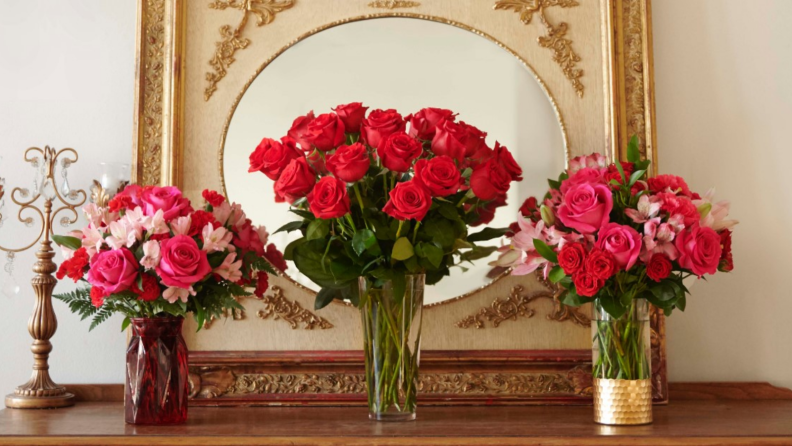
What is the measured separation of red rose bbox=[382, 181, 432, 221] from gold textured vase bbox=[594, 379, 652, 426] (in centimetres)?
48

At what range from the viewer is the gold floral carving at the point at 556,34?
1.74 m

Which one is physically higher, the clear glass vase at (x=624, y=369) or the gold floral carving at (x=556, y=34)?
the gold floral carving at (x=556, y=34)

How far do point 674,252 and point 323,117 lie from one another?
682 mm

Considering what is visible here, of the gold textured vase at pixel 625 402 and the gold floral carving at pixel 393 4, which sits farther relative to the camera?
the gold floral carving at pixel 393 4

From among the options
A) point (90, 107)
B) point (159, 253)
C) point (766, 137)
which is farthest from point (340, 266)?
point (766, 137)

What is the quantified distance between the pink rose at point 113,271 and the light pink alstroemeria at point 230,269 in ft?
0.51

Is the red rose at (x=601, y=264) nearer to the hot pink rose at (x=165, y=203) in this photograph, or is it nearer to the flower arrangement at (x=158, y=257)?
the flower arrangement at (x=158, y=257)

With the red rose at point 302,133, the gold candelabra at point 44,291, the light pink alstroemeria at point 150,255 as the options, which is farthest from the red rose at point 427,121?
the gold candelabra at point 44,291

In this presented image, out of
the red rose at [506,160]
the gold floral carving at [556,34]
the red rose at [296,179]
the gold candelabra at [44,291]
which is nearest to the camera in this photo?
the red rose at [296,179]

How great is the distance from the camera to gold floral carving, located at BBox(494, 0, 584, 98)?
174 centimetres

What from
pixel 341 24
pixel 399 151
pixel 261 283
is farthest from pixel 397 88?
pixel 261 283

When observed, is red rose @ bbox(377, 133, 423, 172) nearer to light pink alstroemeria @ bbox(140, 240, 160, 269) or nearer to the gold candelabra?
light pink alstroemeria @ bbox(140, 240, 160, 269)

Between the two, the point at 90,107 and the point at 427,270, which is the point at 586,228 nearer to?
the point at 427,270

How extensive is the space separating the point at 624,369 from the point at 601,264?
0.23 m
